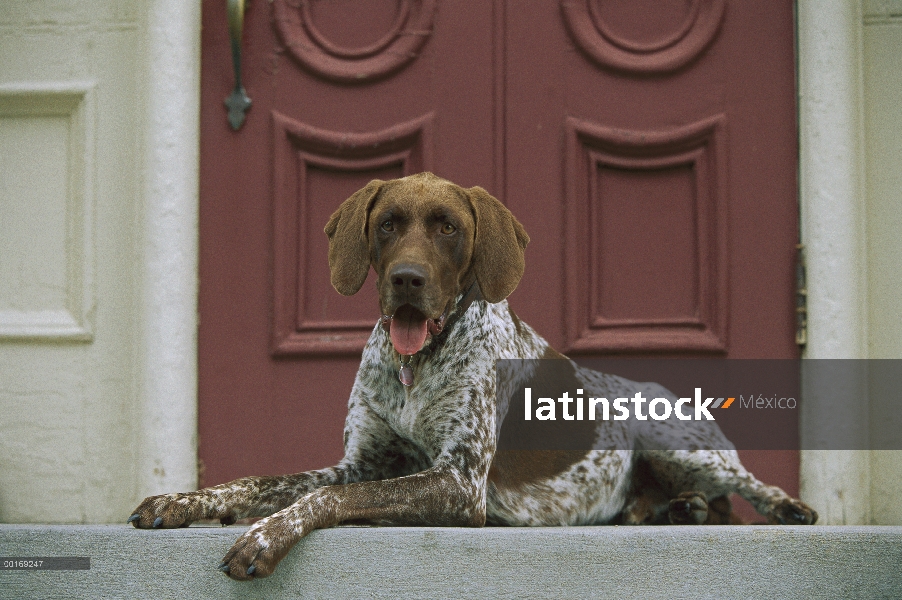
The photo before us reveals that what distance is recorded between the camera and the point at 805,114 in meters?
4.00

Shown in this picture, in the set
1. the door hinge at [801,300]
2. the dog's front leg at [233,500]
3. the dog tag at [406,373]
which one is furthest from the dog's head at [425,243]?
the door hinge at [801,300]

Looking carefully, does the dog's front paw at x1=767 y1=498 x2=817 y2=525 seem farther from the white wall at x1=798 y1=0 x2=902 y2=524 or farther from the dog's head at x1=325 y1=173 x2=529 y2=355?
the dog's head at x1=325 y1=173 x2=529 y2=355

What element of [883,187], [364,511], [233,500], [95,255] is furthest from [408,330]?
[883,187]

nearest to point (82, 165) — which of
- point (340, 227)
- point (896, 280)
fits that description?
point (340, 227)

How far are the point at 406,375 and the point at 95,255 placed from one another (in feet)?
5.93

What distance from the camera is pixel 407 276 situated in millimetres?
2764

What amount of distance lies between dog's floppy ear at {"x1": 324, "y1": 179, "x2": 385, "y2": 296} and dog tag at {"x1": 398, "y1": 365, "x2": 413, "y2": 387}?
0.29m

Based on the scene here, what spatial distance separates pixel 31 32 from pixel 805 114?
3.31 metres

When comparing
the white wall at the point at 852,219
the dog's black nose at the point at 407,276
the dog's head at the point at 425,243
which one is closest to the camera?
the dog's black nose at the point at 407,276

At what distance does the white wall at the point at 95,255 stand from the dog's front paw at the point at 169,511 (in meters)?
1.35

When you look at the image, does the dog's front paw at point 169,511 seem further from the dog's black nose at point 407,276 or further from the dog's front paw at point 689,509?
the dog's front paw at point 689,509

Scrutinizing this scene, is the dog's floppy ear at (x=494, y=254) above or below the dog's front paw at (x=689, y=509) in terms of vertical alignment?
above

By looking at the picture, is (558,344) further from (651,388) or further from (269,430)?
(269,430)

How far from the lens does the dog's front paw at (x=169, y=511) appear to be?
259 centimetres
